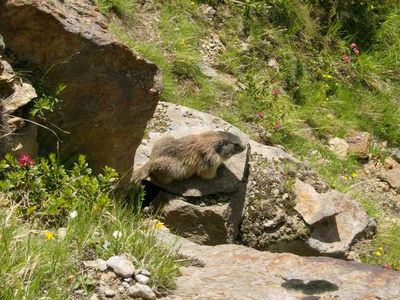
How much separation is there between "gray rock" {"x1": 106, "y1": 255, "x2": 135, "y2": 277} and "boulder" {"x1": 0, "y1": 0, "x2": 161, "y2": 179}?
1.82 meters

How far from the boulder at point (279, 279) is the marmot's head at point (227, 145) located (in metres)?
1.94

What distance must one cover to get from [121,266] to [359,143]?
690cm

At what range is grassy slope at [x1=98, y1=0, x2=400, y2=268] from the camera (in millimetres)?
9656

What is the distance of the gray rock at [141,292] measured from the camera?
4215 mm

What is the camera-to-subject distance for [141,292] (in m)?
4.21

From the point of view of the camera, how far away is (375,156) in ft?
35.0

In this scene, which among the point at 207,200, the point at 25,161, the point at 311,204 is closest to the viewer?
the point at 25,161

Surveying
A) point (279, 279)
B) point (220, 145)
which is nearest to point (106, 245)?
point (279, 279)

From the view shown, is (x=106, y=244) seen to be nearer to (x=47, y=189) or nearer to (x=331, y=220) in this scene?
(x=47, y=189)

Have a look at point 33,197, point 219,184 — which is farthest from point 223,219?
point 33,197

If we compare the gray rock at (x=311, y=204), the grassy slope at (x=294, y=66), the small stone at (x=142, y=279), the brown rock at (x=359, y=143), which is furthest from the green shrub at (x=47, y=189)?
the brown rock at (x=359, y=143)

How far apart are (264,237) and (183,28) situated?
4.13m

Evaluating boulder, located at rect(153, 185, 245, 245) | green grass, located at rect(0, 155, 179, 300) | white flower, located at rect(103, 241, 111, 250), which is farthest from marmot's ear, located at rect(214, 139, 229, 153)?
white flower, located at rect(103, 241, 111, 250)

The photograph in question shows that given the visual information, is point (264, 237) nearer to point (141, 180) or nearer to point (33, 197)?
point (141, 180)
